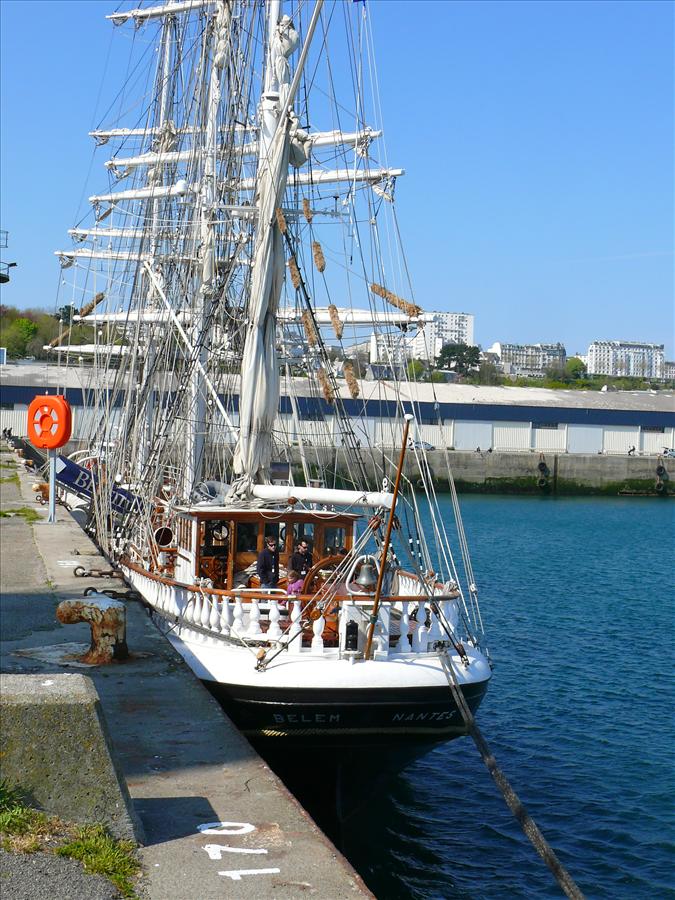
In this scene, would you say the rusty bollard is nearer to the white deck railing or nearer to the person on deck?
the white deck railing

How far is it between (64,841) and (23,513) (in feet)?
96.4

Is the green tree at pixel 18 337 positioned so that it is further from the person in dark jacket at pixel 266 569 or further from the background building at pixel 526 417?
the person in dark jacket at pixel 266 569

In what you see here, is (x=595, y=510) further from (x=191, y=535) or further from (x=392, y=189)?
(x=191, y=535)

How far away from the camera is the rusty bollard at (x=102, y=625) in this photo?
50.5ft

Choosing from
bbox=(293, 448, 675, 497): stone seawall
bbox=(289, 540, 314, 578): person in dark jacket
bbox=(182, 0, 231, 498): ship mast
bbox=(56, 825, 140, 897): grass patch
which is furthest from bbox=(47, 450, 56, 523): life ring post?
bbox=(293, 448, 675, 497): stone seawall

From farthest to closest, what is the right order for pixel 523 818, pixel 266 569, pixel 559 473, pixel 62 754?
pixel 559 473, pixel 266 569, pixel 523 818, pixel 62 754

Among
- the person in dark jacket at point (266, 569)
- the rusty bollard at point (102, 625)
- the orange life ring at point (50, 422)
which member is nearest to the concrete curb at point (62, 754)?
the rusty bollard at point (102, 625)

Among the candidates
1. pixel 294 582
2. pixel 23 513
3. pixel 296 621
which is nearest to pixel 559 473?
pixel 23 513

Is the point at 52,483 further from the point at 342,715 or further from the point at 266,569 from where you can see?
the point at 342,715

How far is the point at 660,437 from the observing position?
10600cm

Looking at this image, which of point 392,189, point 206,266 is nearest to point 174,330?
point 206,266

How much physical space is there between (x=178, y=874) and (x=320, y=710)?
21.5ft

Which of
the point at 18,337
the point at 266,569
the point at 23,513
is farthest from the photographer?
the point at 18,337

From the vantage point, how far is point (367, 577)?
15.5 meters
